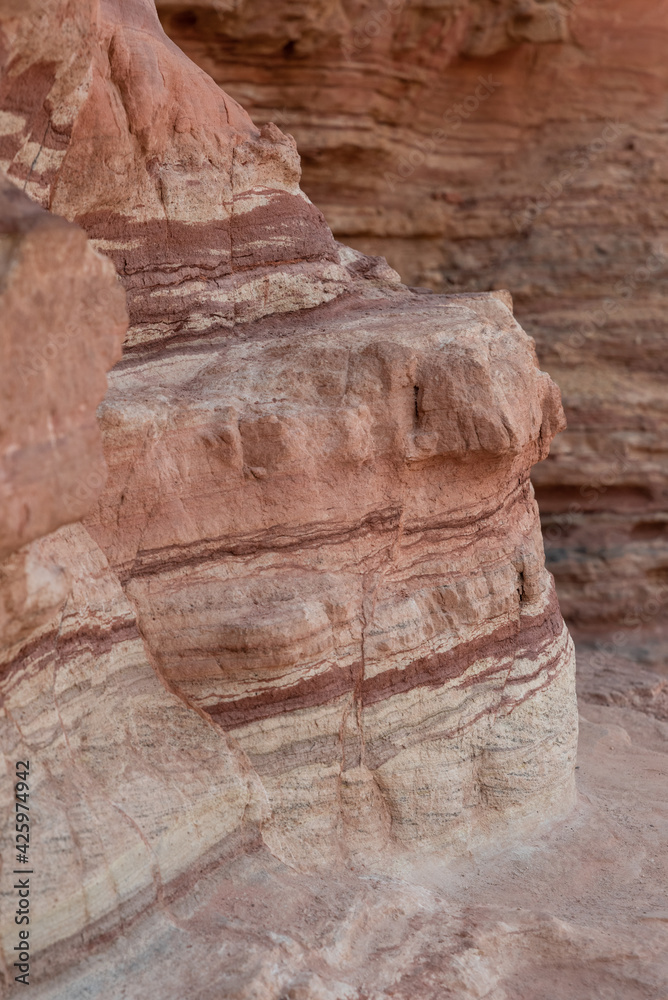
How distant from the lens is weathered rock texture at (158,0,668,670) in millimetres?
8578

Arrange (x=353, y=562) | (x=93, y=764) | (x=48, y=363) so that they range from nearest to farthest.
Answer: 1. (x=48, y=363)
2. (x=93, y=764)
3. (x=353, y=562)

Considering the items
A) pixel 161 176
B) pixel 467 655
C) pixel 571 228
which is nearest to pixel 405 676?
pixel 467 655

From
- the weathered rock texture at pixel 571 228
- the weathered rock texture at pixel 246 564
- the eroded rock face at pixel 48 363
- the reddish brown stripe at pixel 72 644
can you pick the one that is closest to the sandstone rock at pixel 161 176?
the weathered rock texture at pixel 246 564

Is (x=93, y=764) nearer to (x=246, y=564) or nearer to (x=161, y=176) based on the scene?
(x=246, y=564)

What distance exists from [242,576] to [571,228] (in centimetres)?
613

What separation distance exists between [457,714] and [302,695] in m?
0.81

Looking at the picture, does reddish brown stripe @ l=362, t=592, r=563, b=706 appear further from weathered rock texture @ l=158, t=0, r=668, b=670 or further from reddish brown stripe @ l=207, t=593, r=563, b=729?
weathered rock texture @ l=158, t=0, r=668, b=670

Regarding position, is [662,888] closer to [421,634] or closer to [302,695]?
[421,634]

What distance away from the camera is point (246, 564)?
13.1 ft

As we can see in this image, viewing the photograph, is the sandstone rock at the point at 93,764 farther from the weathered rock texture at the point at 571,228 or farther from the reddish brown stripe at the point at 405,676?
the weathered rock texture at the point at 571,228

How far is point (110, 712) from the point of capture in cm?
362

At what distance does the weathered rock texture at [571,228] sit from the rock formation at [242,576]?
4.06 metres

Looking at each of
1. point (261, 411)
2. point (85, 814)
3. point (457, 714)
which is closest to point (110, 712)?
point (85, 814)

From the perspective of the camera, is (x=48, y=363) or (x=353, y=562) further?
(x=353, y=562)
